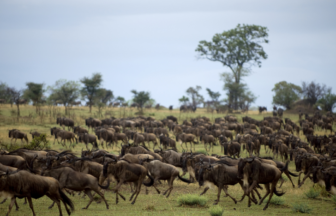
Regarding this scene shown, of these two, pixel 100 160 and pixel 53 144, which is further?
pixel 53 144

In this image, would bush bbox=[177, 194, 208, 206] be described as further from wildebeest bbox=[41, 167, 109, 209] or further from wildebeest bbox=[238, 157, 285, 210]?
wildebeest bbox=[41, 167, 109, 209]

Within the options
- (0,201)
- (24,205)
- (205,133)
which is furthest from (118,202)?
(205,133)

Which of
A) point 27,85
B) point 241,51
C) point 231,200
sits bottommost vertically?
point 231,200

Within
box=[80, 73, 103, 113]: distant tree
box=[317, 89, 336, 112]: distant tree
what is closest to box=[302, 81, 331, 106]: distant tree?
box=[317, 89, 336, 112]: distant tree

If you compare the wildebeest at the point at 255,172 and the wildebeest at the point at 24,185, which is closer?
the wildebeest at the point at 24,185

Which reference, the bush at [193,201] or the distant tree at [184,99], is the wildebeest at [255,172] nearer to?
the bush at [193,201]

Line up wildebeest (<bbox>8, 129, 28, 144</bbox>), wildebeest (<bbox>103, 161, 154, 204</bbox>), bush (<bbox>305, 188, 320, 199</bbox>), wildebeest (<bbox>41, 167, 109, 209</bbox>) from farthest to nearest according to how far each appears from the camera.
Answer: wildebeest (<bbox>8, 129, 28, 144</bbox>)
bush (<bbox>305, 188, 320, 199</bbox>)
wildebeest (<bbox>103, 161, 154, 204</bbox>)
wildebeest (<bbox>41, 167, 109, 209</bbox>)

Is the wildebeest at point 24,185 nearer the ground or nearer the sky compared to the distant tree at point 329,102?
nearer the ground

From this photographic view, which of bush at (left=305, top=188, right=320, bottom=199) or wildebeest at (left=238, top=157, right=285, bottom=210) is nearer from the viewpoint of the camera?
wildebeest at (left=238, top=157, right=285, bottom=210)

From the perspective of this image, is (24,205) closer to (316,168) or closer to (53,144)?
(316,168)

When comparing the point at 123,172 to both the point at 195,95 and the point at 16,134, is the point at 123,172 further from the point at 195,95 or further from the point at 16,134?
the point at 195,95

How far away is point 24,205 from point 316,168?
11509 millimetres

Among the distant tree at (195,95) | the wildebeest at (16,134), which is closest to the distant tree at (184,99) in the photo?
the distant tree at (195,95)

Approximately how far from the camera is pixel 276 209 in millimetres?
11016
